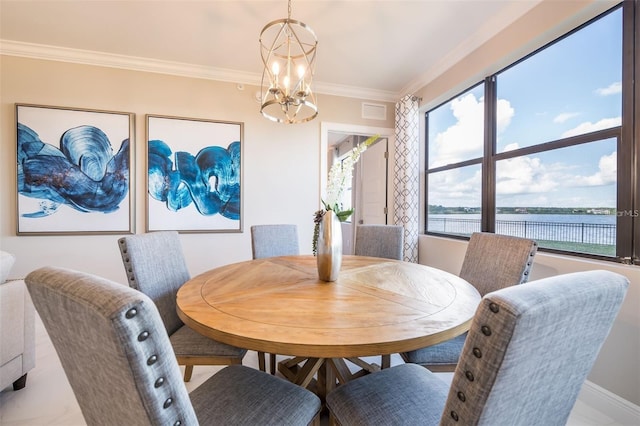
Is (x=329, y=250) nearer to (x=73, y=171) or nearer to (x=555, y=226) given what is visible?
(x=555, y=226)

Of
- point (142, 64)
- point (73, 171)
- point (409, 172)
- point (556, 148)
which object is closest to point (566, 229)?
point (556, 148)

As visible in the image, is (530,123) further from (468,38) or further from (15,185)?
(15,185)

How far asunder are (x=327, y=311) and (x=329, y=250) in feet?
1.39

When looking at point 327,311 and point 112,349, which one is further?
point 327,311

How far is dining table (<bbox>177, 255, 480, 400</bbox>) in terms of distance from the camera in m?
0.78

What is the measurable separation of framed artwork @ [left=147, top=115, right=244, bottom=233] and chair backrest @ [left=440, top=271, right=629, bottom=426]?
2863mm

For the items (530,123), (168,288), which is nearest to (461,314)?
(168,288)

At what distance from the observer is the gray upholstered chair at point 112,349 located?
460 millimetres

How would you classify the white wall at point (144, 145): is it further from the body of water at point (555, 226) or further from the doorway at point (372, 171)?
the body of water at point (555, 226)

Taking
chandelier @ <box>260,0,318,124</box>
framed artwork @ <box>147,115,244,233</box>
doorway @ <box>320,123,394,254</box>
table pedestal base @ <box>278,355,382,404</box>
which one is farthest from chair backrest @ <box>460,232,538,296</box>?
framed artwork @ <box>147,115,244,233</box>

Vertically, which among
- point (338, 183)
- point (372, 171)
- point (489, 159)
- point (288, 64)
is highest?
point (288, 64)

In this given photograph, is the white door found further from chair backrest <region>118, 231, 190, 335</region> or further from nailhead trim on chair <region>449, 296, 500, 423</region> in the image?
nailhead trim on chair <region>449, 296, 500, 423</region>

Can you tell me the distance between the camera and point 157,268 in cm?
147

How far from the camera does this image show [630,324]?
4.84 ft
